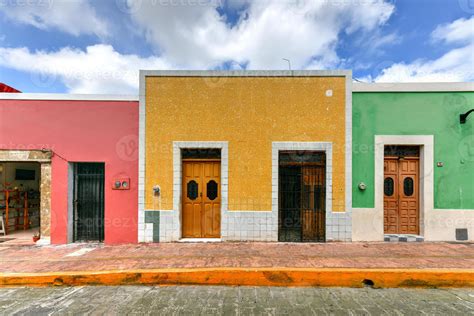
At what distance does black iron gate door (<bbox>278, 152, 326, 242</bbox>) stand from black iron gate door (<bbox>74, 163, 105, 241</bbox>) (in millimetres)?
5136

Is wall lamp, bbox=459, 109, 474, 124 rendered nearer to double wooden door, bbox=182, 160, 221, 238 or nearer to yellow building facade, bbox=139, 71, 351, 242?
yellow building facade, bbox=139, 71, 351, 242

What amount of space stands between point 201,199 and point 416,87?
6.84 meters

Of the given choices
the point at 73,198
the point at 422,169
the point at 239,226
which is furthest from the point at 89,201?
the point at 422,169

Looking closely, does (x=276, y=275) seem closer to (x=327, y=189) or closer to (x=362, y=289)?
(x=362, y=289)

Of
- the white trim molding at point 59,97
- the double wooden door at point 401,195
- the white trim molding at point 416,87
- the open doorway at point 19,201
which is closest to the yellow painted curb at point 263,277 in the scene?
the double wooden door at point 401,195

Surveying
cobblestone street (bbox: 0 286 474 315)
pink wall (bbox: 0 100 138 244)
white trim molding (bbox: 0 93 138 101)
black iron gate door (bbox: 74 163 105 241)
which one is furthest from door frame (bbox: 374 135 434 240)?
black iron gate door (bbox: 74 163 105 241)

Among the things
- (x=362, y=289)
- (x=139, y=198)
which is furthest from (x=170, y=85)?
(x=362, y=289)

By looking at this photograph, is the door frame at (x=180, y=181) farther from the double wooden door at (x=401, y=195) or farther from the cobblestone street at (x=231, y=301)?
the double wooden door at (x=401, y=195)

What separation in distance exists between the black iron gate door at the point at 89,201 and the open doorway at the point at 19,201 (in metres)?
1.68

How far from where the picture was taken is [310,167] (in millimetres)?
6449

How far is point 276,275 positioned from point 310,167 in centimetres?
323

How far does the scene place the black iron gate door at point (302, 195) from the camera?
638 cm

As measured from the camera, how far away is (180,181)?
630 centimetres

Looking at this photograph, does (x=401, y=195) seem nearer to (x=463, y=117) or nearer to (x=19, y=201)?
(x=463, y=117)
